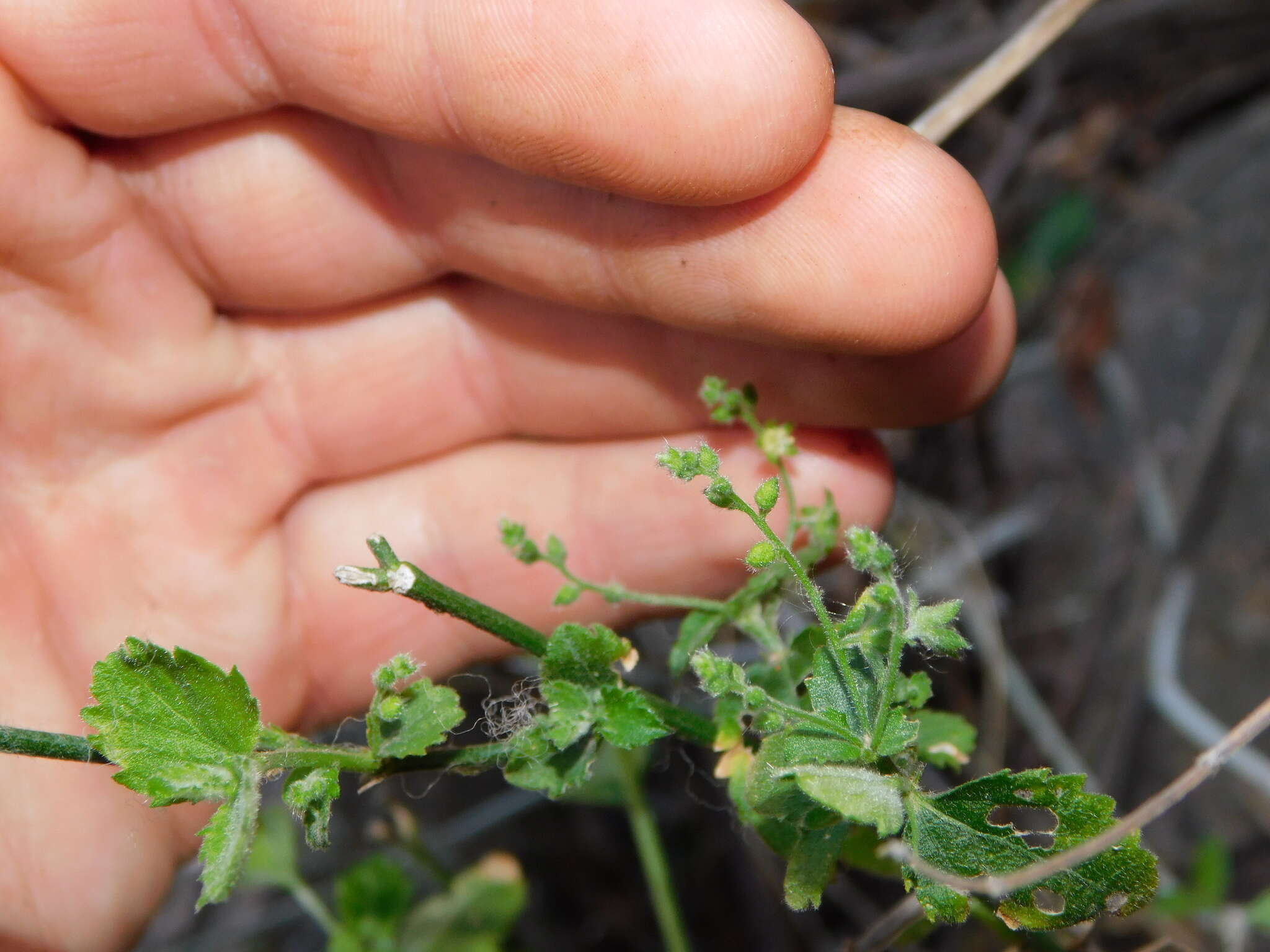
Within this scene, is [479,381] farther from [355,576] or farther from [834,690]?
[834,690]

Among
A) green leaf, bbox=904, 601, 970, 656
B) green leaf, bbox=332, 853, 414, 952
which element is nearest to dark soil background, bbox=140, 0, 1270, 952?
green leaf, bbox=332, 853, 414, 952

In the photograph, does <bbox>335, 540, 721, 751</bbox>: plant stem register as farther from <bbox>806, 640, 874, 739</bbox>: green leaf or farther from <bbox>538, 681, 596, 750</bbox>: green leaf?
<bbox>806, 640, 874, 739</bbox>: green leaf

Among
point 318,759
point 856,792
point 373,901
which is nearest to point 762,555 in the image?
point 856,792

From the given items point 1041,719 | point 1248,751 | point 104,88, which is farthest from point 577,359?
point 1248,751

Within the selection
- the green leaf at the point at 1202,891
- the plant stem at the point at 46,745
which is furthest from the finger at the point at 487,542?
the green leaf at the point at 1202,891

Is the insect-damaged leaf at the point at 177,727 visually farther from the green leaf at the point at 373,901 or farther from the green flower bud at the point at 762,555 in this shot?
the green leaf at the point at 373,901
